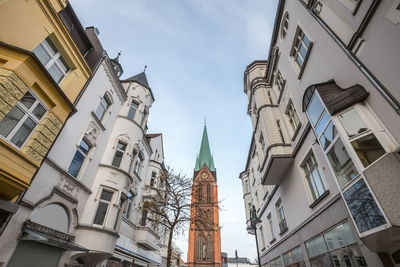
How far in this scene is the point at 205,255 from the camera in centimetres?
4516

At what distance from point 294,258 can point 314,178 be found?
5.26 meters

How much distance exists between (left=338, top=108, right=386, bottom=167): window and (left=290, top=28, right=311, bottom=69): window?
15.7 feet

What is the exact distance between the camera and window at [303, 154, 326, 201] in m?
8.20

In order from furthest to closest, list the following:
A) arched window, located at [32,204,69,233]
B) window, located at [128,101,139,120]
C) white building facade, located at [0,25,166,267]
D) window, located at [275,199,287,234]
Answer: window, located at [128,101,139,120] < window, located at [275,199,287,234] < arched window, located at [32,204,69,233] < white building facade, located at [0,25,166,267]

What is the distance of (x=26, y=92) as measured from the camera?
660 centimetres

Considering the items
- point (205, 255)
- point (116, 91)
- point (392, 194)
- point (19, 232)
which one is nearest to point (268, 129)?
point (392, 194)

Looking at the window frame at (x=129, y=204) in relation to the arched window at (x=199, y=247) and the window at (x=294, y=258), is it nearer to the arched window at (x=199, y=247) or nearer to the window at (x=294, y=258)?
the window at (x=294, y=258)

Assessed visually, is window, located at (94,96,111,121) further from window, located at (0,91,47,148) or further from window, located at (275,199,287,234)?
window, located at (275,199,287,234)

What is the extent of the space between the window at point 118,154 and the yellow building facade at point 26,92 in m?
4.90

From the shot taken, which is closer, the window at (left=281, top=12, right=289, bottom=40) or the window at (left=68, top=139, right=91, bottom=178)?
the window at (left=68, top=139, right=91, bottom=178)

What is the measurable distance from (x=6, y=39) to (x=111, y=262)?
12.3m

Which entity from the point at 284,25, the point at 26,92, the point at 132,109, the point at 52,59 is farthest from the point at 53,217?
the point at 284,25

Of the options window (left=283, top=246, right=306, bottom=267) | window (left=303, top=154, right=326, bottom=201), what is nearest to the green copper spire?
window (left=283, top=246, right=306, bottom=267)

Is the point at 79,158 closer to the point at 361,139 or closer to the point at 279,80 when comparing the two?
the point at 361,139
